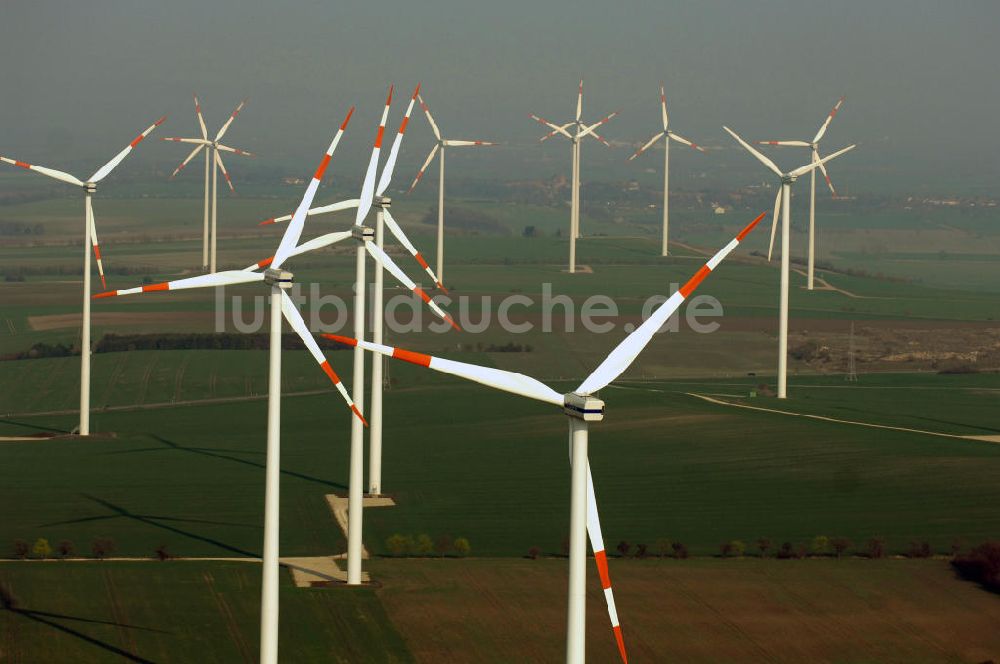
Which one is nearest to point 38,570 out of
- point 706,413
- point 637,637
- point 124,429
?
point 637,637

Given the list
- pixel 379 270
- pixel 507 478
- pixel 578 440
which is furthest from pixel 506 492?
pixel 578 440

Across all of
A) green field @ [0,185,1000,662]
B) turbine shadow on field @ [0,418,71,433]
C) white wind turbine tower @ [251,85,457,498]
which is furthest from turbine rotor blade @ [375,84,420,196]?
turbine shadow on field @ [0,418,71,433]

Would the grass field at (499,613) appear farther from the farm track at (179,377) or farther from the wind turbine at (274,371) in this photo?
the farm track at (179,377)

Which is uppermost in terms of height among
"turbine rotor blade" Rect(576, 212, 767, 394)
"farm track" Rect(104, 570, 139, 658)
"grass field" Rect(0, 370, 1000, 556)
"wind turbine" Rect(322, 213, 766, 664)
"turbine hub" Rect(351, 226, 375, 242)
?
"turbine hub" Rect(351, 226, 375, 242)

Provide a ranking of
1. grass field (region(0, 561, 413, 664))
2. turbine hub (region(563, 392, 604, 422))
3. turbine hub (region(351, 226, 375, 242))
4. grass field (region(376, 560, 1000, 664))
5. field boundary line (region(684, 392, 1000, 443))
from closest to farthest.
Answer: turbine hub (region(563, 392, 604, 422))
grass field (region(0, 561, 413, 664))
grass field (region(376, 560, 1000, 664))
turbine hub (region(351, 226, 375, 242))
field boundary line (region(684, 392, 1000, 443))

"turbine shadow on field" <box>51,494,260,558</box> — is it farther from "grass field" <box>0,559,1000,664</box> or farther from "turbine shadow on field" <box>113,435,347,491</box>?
"turbine shadow on field" <box>113,435,347,491</box>

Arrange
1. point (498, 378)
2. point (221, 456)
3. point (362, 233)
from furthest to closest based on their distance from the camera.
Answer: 1. point (221, 456)
2. point (362, 233)
3. point (498, 378)

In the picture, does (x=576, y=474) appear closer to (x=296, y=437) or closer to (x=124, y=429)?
(x=296, y=437)

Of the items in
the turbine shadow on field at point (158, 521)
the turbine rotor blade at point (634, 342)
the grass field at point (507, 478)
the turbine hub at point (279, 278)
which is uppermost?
the turbine hub at point (279, 278)

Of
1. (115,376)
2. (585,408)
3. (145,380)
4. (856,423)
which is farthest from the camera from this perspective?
(115,376)

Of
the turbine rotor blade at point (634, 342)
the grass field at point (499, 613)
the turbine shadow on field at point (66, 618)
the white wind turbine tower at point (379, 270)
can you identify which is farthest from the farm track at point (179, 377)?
the turbine rotor blade at point (634, 342)

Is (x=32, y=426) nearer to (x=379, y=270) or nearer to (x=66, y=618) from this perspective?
(x=379, y=270)

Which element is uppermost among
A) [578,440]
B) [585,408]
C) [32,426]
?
[585,408]
